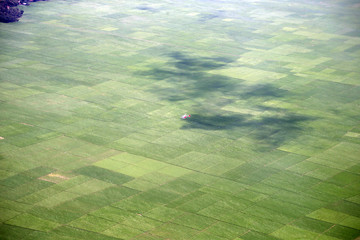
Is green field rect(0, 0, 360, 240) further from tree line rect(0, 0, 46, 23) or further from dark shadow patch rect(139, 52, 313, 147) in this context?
tree line rect(0, 0, 46, 23)

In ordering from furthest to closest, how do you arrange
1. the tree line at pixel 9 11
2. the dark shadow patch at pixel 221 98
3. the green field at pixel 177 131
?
1. the tree line at pixel 9 11
2. the dark shadow patch at pixel 221 98
3. the green field at pixel 177 131

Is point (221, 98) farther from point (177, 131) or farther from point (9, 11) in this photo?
point (9, 11)

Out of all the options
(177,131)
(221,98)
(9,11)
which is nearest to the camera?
(177,131)

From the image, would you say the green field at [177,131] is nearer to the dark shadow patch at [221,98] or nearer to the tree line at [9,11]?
the dark shadow patch at [221,98]

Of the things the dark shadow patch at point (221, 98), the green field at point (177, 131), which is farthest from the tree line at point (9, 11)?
the dark shadow patch at point (221, 98)

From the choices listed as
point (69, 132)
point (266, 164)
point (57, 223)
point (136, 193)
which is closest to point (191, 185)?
point (136, 193)

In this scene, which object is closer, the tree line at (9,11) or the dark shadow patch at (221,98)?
the dark shadow patch at (221,98)

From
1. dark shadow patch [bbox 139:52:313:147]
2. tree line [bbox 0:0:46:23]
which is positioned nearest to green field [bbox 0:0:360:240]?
dark shadow patch [bbox 139:52:313:147]

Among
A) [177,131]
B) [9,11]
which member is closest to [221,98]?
[177,131]

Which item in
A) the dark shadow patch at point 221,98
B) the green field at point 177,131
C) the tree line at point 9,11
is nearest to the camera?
the green field at point 177,131
